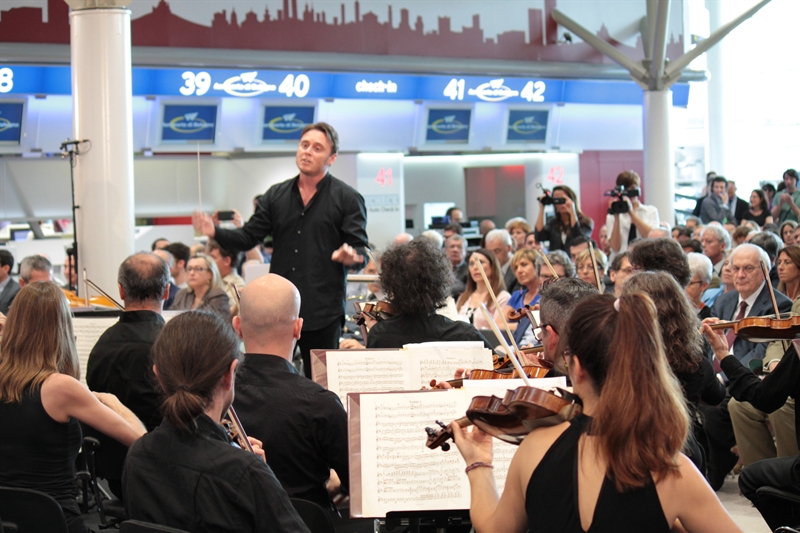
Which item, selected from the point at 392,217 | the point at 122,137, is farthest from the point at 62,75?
the point at 392,217

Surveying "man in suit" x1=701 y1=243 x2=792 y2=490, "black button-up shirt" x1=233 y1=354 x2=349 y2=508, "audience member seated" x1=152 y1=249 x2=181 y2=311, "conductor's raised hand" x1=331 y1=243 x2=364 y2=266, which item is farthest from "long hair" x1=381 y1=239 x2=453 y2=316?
"audience member seated" x1=152 y1=249 x2=181 y2=311

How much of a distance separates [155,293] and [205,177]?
7.49 meters

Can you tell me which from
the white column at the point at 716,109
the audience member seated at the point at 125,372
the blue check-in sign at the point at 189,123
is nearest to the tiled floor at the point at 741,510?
the audience member seated at the point at 125,372

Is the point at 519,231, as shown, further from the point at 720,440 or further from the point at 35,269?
the point at 35,269

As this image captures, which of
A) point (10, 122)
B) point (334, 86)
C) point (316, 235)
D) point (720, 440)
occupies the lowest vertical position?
point (720, 440)

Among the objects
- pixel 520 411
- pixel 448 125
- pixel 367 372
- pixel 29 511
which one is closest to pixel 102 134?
pixel 367 372

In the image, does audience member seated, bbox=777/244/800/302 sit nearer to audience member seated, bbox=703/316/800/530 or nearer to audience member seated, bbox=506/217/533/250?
audience member seated, bbox=703/316/800/530

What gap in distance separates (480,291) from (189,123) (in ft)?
16.8

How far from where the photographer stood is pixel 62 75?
9344 millimetres

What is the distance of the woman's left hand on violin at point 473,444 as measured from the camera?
2.02 m

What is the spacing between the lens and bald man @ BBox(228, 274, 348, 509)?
260 cm

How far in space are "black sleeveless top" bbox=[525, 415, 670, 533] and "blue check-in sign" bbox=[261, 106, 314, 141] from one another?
29.9 ft

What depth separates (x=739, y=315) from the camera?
5055mm

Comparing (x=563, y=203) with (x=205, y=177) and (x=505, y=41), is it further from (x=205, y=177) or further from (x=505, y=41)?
(x=205, y=177)
